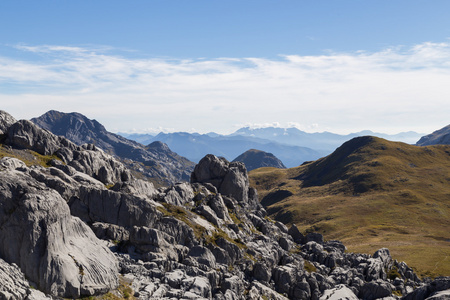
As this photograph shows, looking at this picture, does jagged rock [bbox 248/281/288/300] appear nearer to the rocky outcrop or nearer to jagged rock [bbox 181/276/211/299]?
jagged rock [bbox 181/276/211/299]

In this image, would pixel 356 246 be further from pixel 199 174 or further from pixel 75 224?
pixel 75 224

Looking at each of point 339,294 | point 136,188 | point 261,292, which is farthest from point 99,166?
point 339,294

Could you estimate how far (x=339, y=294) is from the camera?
8044 centimetres

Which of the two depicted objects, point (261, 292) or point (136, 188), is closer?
point (261, 292)

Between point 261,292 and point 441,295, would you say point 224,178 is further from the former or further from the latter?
point 441,295

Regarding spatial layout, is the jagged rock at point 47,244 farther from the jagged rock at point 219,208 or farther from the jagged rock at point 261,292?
the jagged rock at point 219,208

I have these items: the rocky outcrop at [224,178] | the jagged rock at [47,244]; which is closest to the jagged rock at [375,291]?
the rocky outcrop at [224,178]

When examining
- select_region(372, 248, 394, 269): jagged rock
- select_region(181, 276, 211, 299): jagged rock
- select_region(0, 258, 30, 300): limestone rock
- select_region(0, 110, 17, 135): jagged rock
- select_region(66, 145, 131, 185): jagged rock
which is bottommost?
select_region(372, 248, 394, 269): jagged rock

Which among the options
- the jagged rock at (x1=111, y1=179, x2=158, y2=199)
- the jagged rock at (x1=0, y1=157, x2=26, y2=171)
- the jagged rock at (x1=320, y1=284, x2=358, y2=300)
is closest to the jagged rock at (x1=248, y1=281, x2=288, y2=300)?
the jagged rock at (x1=320, y1=284, x2=358, y2=300)

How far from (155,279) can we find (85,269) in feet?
45.6

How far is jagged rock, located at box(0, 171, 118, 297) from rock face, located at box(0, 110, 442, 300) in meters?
0.12

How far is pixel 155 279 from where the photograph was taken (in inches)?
2253

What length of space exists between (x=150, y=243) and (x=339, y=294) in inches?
1771

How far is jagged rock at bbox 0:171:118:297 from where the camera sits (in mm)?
42781
